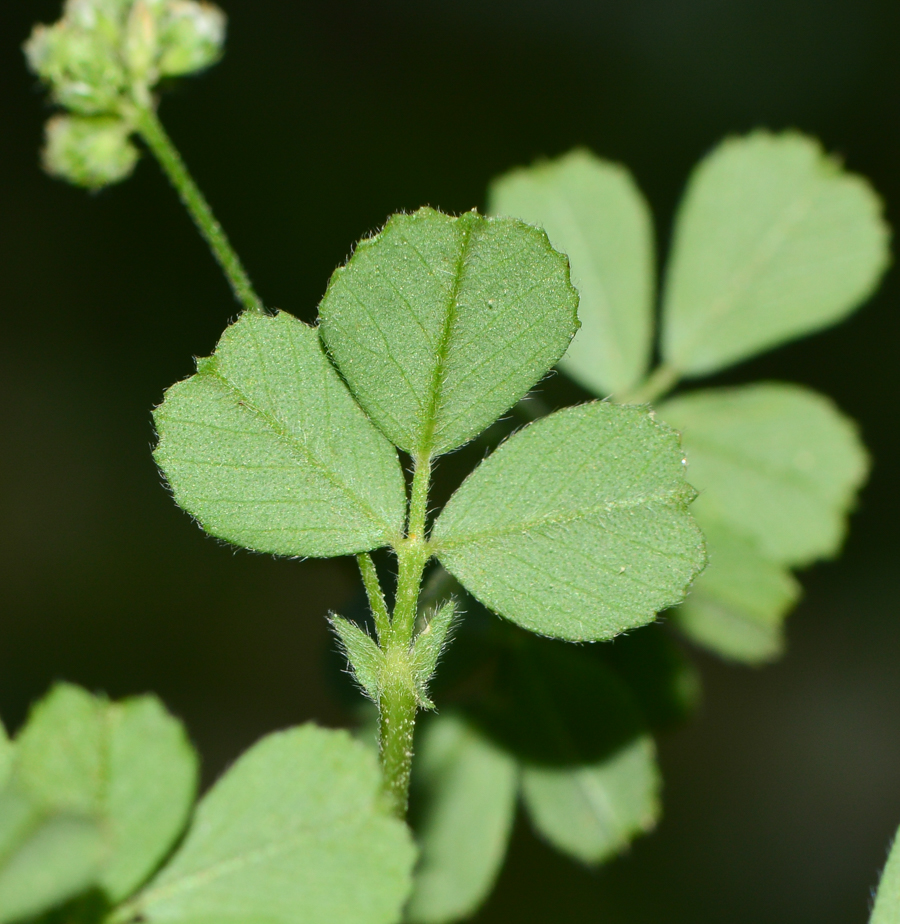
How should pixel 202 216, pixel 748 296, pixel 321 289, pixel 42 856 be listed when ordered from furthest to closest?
1. pixel 321 289
2. pixel 748 296
3. pixel 202 216
4. pixel 42 856

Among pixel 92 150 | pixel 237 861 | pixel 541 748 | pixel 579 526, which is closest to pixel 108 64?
pixel 92 150

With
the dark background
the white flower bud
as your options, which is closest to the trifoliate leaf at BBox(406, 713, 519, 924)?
the white flower bud

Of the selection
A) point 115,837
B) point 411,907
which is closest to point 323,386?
point 115,837

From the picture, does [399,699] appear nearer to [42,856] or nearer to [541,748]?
[42,856]

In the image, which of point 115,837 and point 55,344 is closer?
point 115,837

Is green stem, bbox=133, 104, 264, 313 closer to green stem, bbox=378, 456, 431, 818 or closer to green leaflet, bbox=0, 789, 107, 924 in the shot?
green stem, bbox=378, 456, 431, 818

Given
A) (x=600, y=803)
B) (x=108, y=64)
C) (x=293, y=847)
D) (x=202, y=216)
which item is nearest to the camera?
(x=293, y=847)

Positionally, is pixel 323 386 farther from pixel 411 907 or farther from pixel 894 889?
pixel 411 907
